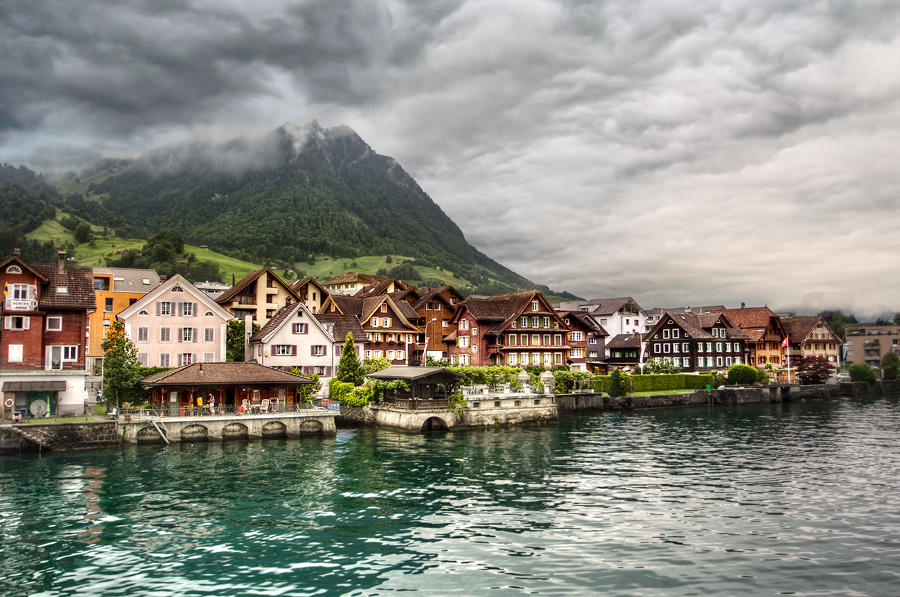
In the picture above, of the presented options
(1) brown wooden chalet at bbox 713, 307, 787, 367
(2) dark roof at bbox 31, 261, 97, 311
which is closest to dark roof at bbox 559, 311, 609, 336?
(1) brown wooden chalet at bbox 713, 307, 787, 367

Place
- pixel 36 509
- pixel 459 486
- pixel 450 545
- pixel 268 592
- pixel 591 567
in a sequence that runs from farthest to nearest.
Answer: pixel 459 486, pixel 36 509, pixel 450 545, pixel 591 567, pixel 268 592

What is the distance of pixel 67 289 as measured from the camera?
60219 mm

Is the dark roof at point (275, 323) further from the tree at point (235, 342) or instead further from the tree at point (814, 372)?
the tree at point (814, 372)

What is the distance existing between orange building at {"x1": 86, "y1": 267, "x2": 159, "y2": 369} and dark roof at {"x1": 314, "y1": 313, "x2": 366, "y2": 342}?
2601cm

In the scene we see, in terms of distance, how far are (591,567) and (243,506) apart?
1860 cm

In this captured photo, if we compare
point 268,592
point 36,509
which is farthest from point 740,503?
point 36,509

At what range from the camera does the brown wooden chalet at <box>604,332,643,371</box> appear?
124 meters

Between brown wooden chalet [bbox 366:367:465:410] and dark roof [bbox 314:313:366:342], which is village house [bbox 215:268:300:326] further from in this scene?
brown wooden chalet [bbox 366:367:465:410]

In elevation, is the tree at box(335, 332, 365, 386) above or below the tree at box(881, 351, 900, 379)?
above

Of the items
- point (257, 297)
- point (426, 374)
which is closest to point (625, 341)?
point (426, 374)

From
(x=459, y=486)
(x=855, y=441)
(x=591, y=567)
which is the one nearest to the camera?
(x=591, y=567)

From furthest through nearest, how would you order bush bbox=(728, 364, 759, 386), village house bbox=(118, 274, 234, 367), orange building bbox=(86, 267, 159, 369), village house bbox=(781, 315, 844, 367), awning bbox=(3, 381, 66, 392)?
village house bbox=(781, 315, 844, 367) → bush bbox=(728, 364, 759, 386) → orange building bbox=(86, 267, 159, 369) → village house bbox=(118, 274, 234, 367) → awning bbox=(3, 381, 66, 392)

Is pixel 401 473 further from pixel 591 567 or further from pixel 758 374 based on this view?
pixel 758 374

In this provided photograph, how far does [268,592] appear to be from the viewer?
21906 mm
